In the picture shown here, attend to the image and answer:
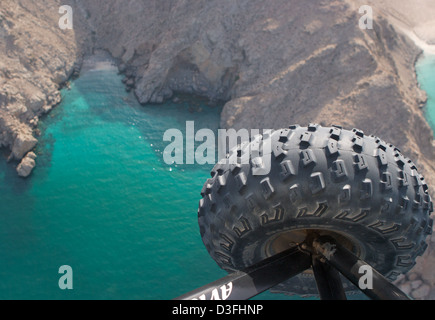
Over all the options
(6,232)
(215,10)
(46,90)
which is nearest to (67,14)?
(46,90)

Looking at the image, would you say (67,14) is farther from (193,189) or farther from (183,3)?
(193,189)

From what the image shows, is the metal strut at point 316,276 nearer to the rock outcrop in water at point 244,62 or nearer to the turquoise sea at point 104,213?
the turquoise sea at point 104,213

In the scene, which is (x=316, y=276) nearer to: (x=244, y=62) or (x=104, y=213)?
(x=104, y=213)

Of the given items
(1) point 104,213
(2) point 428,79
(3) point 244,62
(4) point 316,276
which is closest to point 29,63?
(1) point 104,213

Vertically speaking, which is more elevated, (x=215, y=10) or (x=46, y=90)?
(x=215, y=10)
